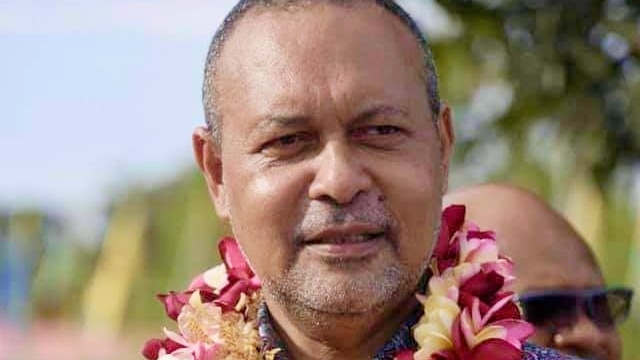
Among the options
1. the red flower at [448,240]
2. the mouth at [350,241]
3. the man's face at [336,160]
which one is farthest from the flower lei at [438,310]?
the mouth at [350,241]

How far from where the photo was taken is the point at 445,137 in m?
3.23

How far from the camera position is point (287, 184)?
3.02 m

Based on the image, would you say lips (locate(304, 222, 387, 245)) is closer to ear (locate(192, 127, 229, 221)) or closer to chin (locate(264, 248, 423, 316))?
chin (locate(264, 248, 423, 316))

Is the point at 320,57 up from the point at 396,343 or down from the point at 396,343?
up

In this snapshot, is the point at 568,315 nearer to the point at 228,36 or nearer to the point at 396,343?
the point at 396,343

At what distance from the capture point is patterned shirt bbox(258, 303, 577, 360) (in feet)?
10.2

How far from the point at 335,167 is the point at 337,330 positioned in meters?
0.32

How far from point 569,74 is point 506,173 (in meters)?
0.99

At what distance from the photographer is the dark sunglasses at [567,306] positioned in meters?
4.42

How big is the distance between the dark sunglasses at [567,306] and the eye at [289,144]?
151 cm

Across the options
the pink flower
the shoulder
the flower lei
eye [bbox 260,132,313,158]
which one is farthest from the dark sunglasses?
eye [bbox 260,132,313,158]

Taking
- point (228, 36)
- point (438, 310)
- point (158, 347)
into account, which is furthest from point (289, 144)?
point (158, 347)

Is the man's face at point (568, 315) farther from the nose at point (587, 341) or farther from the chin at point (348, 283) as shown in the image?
the chin at point (348, 283)

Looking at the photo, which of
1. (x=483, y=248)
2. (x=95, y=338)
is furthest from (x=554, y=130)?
(x=95, y=338)
